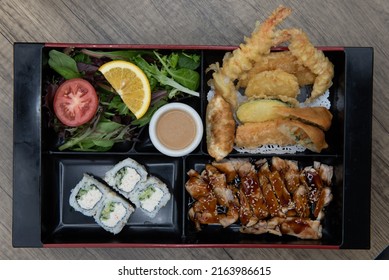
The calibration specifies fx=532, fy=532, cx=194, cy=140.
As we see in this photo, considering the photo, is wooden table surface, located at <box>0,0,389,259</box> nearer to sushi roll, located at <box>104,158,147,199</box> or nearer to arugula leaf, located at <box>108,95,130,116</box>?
arugula leaf, located at <box>108,95,130,116</box>

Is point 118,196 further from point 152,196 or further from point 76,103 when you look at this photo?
point 76,103

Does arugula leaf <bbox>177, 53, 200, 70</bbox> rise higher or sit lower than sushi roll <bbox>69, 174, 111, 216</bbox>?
higher

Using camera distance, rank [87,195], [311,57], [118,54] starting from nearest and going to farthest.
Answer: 1. [311,57]
2. [118,54]
3. [87,195]

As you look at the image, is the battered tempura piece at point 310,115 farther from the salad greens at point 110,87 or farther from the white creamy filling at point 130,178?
the white creamy filling at point 130,178

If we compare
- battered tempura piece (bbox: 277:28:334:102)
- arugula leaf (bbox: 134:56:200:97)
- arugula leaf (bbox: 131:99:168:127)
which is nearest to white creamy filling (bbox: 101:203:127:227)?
arugula leaf (bbox: 131:99:168:127)

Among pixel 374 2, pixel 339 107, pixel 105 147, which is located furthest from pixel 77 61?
pixel 374 2

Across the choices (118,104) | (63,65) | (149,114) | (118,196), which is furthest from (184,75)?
(118,196)

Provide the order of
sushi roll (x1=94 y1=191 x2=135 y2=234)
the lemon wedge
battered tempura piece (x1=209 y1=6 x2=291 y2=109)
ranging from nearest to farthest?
battered tempura piece (x1=209 y1=6 x2=291 y2=109)
the lemon wedge
sushi roll (x1=94 y1=191 x2=135 y2=234)
